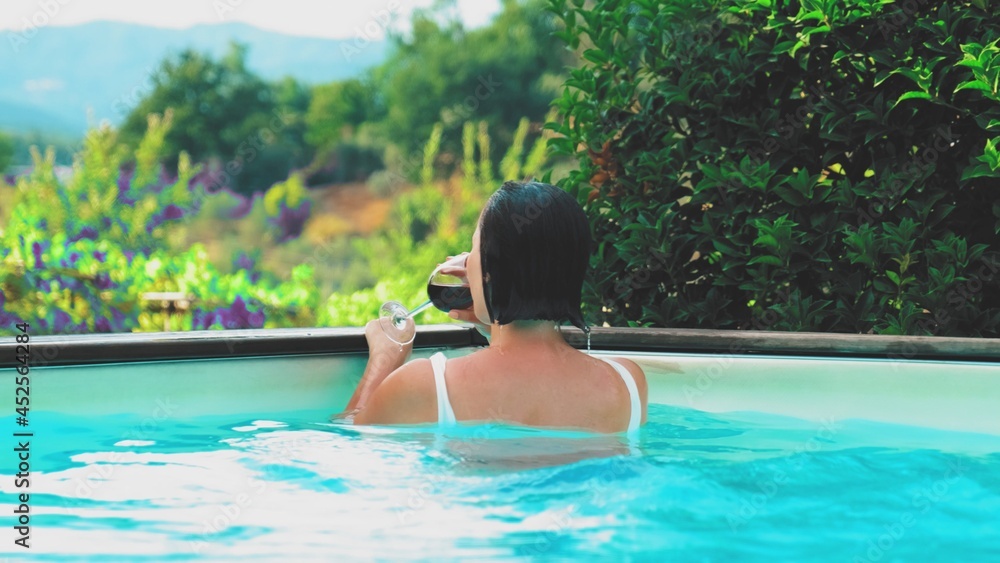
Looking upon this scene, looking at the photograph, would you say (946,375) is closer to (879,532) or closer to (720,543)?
(879,532)

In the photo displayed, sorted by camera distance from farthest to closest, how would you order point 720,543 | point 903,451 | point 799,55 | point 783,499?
point 799,55
point 903,451
point 783,499
point 720,543

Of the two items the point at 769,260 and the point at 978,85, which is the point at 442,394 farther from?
the point at 978,85

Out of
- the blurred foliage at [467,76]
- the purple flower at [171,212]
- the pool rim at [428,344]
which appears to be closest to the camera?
the pool rim at [428,344]

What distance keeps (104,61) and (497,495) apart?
82.6 feet

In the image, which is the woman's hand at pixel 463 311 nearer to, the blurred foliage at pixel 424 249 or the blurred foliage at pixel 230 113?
the blurred foliage at pixel 424 249

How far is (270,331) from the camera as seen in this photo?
3.30 metres

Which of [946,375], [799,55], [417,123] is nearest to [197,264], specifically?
[799,55]

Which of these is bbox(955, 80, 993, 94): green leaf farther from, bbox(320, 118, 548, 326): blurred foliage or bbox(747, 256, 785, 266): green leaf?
bbox(320, 118, 548, 326): blurred foliage

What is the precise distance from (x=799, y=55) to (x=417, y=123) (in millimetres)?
15894

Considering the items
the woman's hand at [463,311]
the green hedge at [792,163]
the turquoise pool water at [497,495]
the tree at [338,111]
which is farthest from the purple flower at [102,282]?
the tree at [338,111]

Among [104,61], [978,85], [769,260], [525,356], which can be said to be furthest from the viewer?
[104,61]

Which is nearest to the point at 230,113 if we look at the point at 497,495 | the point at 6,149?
the point at 6,149

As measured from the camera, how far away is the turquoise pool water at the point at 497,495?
193 cm

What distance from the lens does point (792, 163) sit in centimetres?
358
